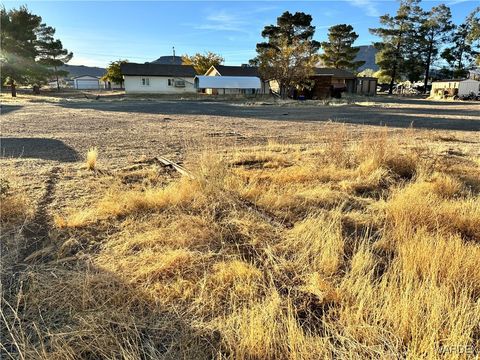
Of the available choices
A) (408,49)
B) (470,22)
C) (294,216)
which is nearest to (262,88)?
(408,49)

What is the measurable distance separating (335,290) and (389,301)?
355 millimetres

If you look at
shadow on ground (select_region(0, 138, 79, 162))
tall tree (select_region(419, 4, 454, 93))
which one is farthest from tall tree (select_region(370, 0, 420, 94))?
shadow on ground (select_region(0, 138, 79, 162))

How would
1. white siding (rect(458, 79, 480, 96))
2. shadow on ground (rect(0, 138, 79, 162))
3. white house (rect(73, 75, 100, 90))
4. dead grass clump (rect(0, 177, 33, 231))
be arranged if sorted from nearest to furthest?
1. dead grass clump (rect(0, 177, 33, 231))
2. shadow on ground (rect(0, 138, 79, 162))
3. white siding (rect(458, 79, 480, 96))
4. white house (rect(73, 75, 100, 90))

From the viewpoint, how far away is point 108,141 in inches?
354

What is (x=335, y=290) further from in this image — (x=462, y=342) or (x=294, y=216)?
(x=294, y=216)

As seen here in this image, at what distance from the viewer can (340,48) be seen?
52719 mm

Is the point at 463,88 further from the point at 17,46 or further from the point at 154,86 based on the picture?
the point at 17,46

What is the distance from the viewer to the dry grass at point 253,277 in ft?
6.33

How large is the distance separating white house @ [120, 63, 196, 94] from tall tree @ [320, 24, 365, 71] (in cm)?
2138

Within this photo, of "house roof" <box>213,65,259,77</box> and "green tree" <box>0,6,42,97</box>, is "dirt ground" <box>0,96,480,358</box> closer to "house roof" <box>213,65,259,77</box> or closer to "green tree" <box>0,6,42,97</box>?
"green tree" <box>0,6,42,97</box>

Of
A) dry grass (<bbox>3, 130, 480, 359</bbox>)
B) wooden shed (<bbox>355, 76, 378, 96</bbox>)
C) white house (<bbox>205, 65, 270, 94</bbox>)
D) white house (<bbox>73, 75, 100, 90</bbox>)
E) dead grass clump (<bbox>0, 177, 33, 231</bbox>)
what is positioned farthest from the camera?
white house (<bbox>73, 75, 100, 90</bbox>)

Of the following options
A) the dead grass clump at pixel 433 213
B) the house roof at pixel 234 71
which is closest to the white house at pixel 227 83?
the house roof at pixel 234 71

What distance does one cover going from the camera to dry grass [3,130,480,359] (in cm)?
193

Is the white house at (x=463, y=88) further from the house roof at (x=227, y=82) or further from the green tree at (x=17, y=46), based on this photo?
the green tree at (x=17, y=46)
